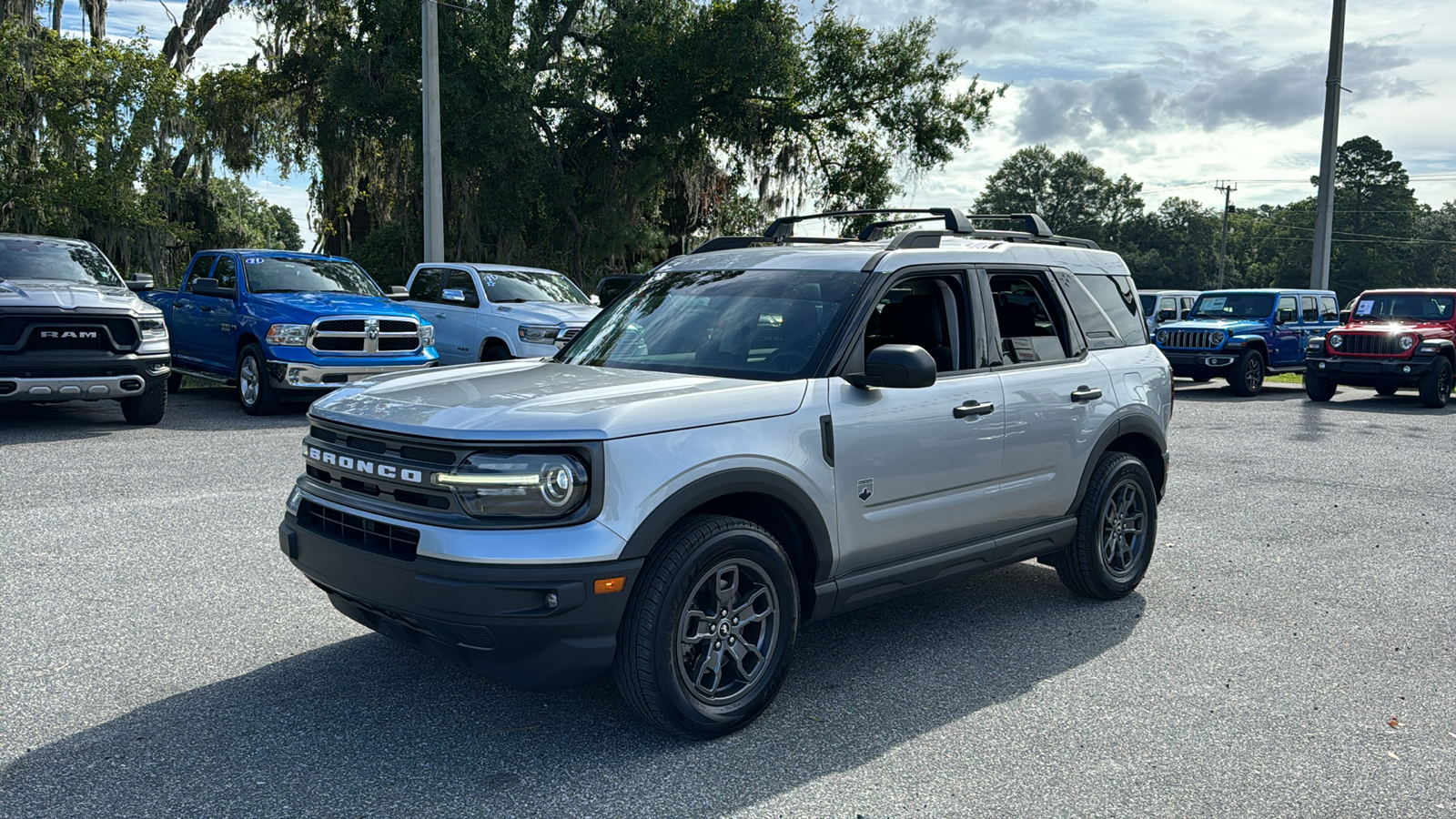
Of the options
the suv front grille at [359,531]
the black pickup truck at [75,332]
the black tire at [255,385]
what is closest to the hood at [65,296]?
the black pickup truck at [75,332]

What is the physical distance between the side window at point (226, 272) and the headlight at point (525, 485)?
11077mm

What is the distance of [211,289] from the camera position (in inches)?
512

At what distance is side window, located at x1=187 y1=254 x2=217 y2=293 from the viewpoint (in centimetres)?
1425

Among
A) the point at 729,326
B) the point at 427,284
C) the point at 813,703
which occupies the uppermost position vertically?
the point at 427,284

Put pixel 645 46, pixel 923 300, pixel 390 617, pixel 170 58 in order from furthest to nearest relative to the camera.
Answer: pixel 170 58 → pixel 645 46 → pixel 923 300 → pixel 390 617

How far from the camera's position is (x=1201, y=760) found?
391 centimetres

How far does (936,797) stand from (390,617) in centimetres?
190

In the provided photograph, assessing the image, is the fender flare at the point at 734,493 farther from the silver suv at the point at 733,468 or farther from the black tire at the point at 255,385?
the black tire at the point at 255,385

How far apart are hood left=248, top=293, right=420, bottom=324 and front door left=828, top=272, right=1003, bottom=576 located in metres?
9.35

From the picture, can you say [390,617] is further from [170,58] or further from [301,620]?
[170,58]

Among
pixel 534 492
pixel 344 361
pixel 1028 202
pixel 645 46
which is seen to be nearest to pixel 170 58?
pixel 645 46

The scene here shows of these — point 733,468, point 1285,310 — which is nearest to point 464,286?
point 733,468

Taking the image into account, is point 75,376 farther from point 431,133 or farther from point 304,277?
point 431,133

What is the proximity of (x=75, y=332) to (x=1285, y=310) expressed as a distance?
63.3ft
